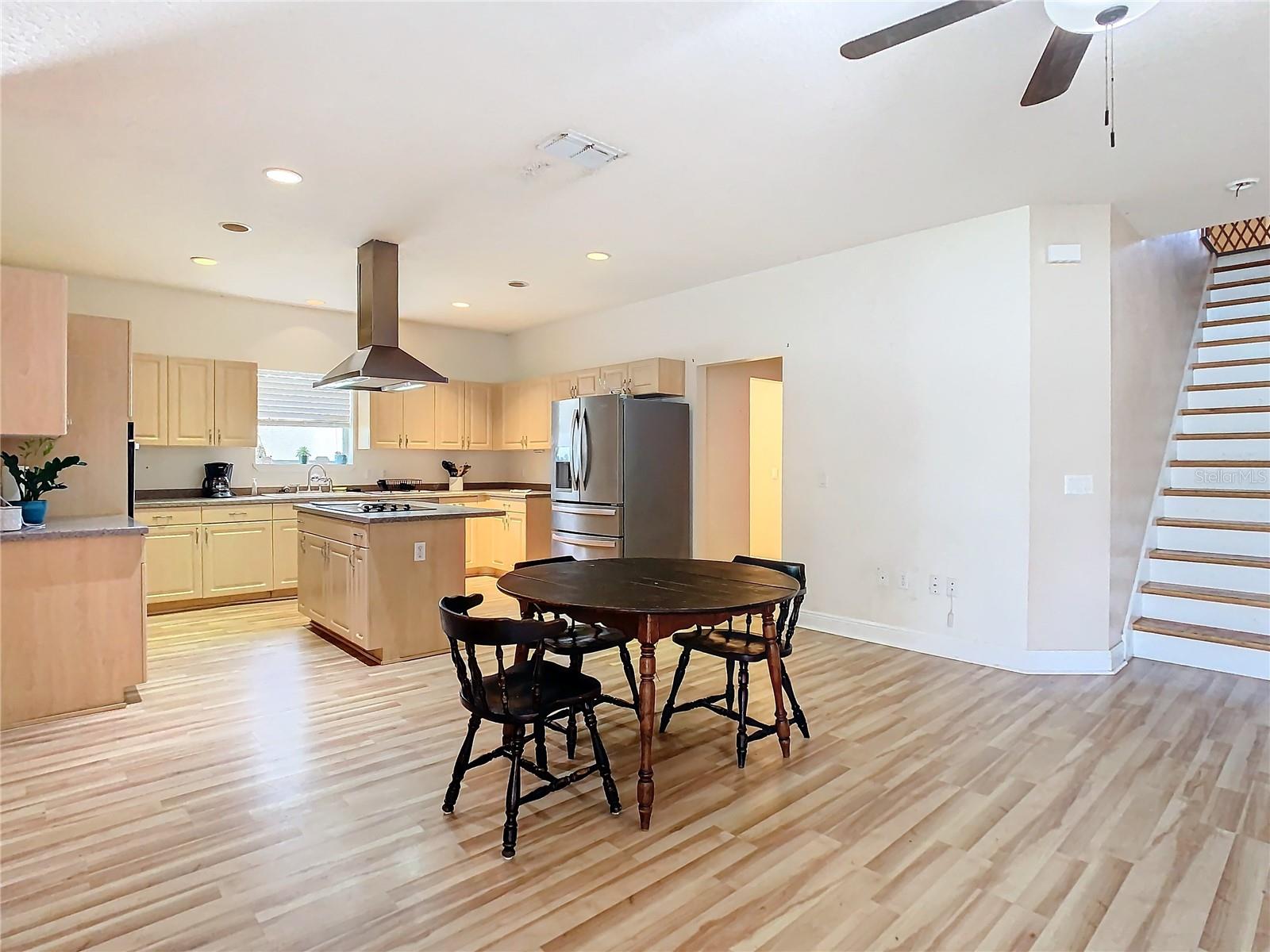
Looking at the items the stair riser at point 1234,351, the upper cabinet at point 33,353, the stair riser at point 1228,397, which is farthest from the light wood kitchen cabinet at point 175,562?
the stair riser at point 1234,351

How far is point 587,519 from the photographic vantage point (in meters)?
5.90

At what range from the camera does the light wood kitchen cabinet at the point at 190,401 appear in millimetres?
5883

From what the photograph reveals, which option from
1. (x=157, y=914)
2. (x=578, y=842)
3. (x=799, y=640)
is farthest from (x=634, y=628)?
(x=799, y=640)

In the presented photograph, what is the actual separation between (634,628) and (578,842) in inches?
27.9

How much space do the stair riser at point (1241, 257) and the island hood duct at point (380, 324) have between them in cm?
667

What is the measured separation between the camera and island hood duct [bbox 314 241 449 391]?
468 cm

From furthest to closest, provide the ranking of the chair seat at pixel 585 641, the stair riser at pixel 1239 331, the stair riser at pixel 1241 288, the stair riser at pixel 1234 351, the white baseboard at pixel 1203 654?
the stair riser at pixel 1241 288
the stair riser at pixel 1239 331
the stair riser at pixel 1234 351
the white baseboard at pixel 1203 654
the chair seat at pixel 585 641

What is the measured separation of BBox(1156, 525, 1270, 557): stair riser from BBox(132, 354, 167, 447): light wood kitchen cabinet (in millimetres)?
7730

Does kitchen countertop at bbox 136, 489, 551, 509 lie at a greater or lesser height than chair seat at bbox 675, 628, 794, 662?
greater

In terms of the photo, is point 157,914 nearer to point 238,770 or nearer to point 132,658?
point 238,770

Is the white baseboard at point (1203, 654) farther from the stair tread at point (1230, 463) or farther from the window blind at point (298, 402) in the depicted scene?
the window blind at point (298, 402)

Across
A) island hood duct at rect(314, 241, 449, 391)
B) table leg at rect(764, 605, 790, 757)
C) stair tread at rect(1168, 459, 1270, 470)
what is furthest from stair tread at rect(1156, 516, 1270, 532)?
island hood duct at rect(314, 241, 449, 391)

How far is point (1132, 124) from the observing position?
307cm

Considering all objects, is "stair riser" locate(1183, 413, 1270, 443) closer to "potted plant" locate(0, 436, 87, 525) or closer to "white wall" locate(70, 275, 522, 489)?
"white wall" locate(70, 275, 522, 489)
